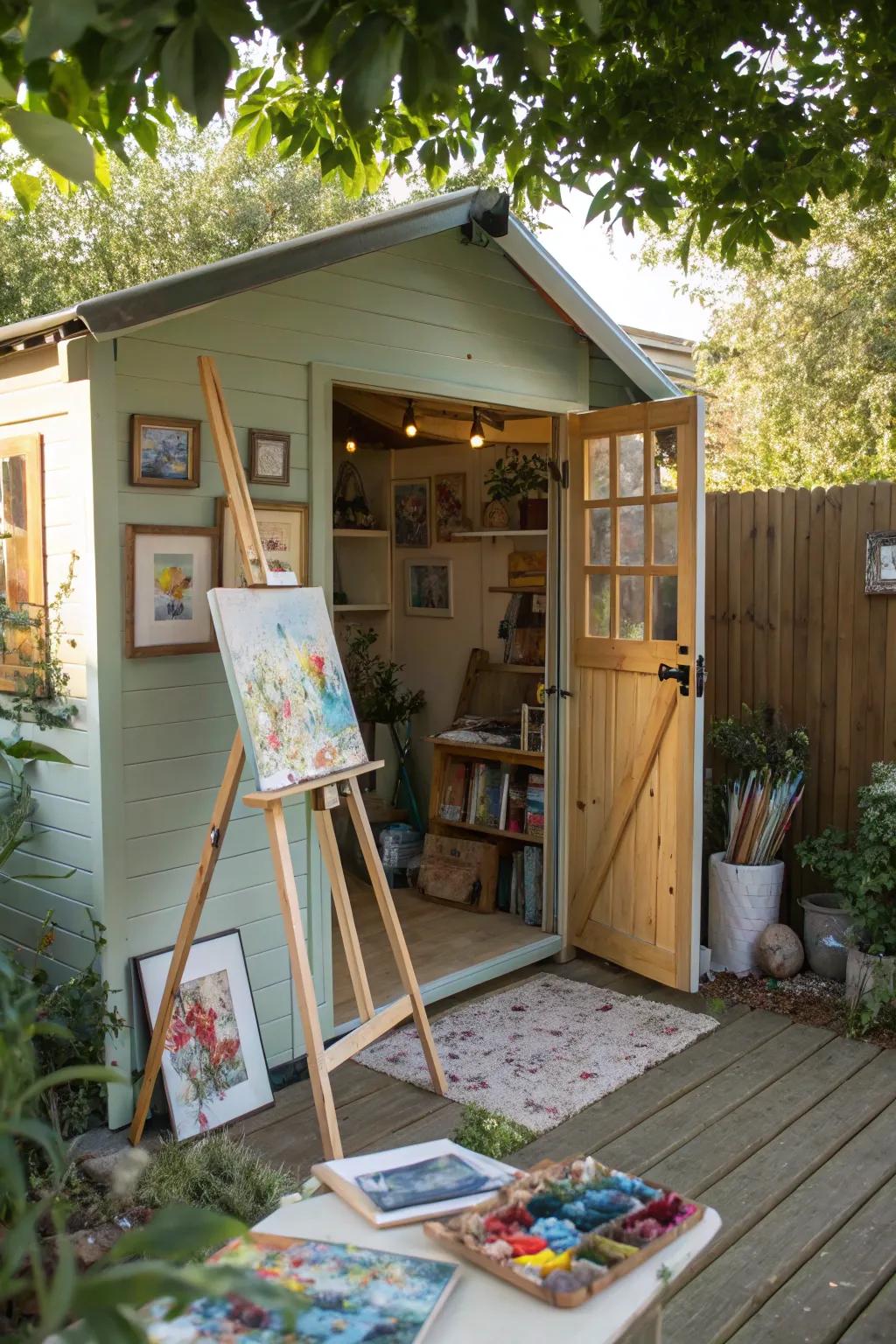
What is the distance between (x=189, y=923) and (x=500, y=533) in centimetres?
288

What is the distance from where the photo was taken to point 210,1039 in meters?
3.58

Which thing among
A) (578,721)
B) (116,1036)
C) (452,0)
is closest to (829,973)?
(578,721)

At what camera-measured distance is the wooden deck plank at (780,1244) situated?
261cm

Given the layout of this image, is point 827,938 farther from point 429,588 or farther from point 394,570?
point 394,570

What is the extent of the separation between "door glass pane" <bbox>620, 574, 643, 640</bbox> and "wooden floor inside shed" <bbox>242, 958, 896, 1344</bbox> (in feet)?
5.05

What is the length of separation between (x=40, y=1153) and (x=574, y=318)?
12.0 feet

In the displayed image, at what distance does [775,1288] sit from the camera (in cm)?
273

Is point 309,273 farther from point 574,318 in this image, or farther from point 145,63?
point 145,63

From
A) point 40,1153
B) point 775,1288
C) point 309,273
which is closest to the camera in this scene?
point 775,1288

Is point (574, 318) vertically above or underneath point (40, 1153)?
above

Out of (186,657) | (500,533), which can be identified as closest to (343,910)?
(186,657)

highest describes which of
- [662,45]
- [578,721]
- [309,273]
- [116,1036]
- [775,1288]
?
[662,45]

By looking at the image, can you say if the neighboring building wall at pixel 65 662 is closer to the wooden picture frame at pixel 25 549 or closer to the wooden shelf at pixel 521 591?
the wooden picture frame at pixel 25 549

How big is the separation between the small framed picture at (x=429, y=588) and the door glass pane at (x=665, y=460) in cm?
200
